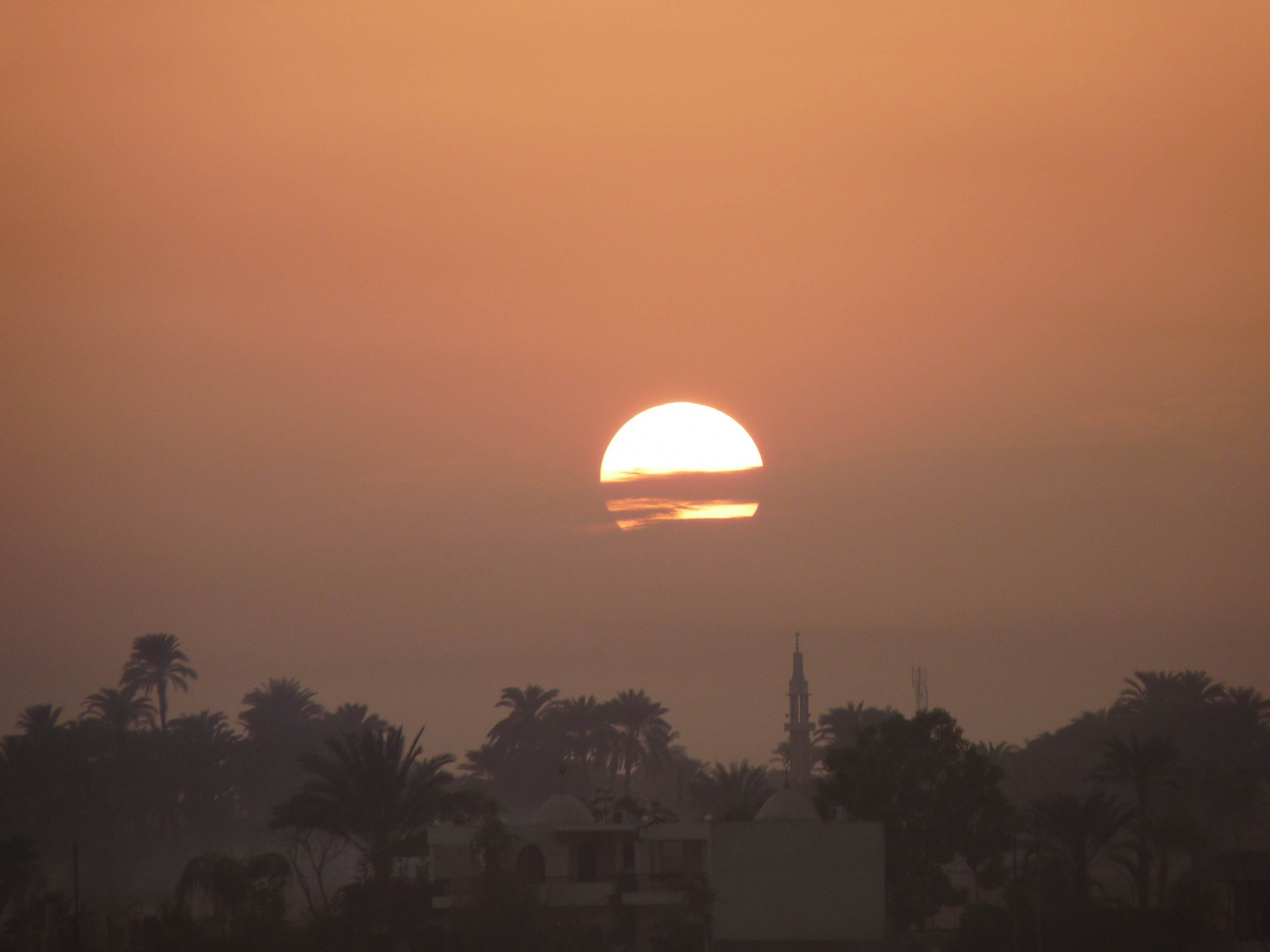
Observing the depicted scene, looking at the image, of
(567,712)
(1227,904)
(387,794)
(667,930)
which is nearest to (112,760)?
(567,712)

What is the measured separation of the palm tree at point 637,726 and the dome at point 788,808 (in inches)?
1991

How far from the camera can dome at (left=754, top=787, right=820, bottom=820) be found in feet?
177

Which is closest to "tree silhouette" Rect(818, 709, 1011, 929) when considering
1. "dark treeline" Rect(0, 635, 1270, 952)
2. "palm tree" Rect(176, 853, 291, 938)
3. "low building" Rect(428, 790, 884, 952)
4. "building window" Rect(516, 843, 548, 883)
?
"dark treeline" Rect(0, 635, 1270, 952)

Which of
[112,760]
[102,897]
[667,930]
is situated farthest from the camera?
[112,760]

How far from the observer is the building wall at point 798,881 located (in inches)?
1885

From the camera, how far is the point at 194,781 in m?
95.2

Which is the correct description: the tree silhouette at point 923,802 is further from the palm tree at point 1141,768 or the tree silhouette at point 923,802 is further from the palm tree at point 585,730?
the palm tree at point 585,730

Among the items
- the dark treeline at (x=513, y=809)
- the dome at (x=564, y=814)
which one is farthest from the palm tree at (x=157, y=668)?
the dome at (x=564, y=814)

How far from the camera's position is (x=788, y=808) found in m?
54.1

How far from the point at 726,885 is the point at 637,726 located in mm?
57720

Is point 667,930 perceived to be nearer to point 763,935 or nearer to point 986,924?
point 763,935

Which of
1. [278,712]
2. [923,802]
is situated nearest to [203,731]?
[278,712]

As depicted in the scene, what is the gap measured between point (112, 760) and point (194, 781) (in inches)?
202

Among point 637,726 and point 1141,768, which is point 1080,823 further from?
point 637,726
